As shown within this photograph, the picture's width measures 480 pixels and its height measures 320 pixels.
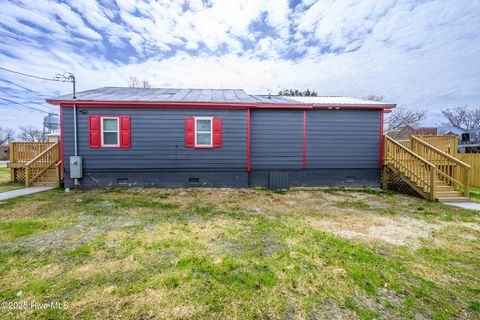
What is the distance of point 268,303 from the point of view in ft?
6.26

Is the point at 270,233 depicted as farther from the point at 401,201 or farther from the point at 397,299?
the point at 401,201

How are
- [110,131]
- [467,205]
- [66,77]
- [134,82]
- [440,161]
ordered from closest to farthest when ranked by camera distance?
[467,205] < [440,161] < [110,131] < [66,77] < [134,82]

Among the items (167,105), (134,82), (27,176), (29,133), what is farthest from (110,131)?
(29,133)

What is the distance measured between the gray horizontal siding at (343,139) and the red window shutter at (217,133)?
3577mm

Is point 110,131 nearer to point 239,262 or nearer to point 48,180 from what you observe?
point 48,180

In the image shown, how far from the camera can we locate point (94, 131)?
7.32m

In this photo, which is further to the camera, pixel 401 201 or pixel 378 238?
pixel 401 201

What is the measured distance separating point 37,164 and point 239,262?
10.1 meters

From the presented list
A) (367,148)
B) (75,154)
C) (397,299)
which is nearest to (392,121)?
(367,148)

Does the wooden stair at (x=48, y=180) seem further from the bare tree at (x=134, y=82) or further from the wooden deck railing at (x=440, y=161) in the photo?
the bare tree at (x=134, y=82)

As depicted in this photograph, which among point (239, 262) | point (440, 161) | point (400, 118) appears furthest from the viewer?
point (400, 118)

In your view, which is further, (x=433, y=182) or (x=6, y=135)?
(x=6, y=135)

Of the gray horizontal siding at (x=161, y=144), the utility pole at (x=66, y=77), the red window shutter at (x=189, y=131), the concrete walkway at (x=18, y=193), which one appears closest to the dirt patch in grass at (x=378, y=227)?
the gray horizontal siding at (x=161, y=144)

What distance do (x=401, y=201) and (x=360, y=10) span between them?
9.23 meters
